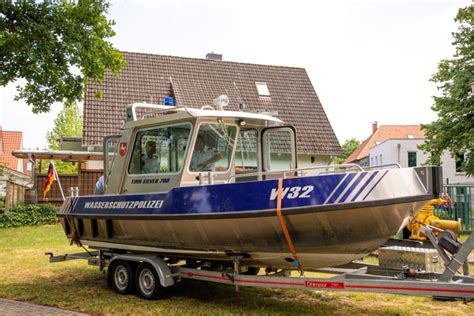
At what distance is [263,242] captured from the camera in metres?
6.24

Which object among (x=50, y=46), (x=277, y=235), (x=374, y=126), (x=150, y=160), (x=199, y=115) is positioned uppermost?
(x=374, y=126)

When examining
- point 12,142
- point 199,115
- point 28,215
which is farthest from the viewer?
point 12,142

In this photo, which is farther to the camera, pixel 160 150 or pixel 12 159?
pixel 12 159

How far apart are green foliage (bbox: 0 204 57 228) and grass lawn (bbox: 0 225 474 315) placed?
9.48 meters

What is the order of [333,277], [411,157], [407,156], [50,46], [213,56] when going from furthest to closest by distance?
[411,157], [407,156], [213,56], [50,46], [333,277]

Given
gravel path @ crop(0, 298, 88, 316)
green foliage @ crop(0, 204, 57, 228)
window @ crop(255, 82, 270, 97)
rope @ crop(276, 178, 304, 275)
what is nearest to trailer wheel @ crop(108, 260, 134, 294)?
gravel path @ crop(0, 298, 88, 316)

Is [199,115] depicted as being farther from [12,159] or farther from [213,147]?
[12,159]

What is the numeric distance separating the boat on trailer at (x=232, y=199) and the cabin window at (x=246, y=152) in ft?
0.05

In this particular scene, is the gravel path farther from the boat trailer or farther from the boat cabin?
the boat cabin

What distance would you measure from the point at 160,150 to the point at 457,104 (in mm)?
16637

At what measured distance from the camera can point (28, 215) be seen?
19344 mm

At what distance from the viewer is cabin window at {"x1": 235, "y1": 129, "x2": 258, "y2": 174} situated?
7.69 meters

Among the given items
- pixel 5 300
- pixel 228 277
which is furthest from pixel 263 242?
pixel 5 300

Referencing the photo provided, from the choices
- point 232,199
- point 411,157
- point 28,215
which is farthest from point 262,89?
point 232,199
